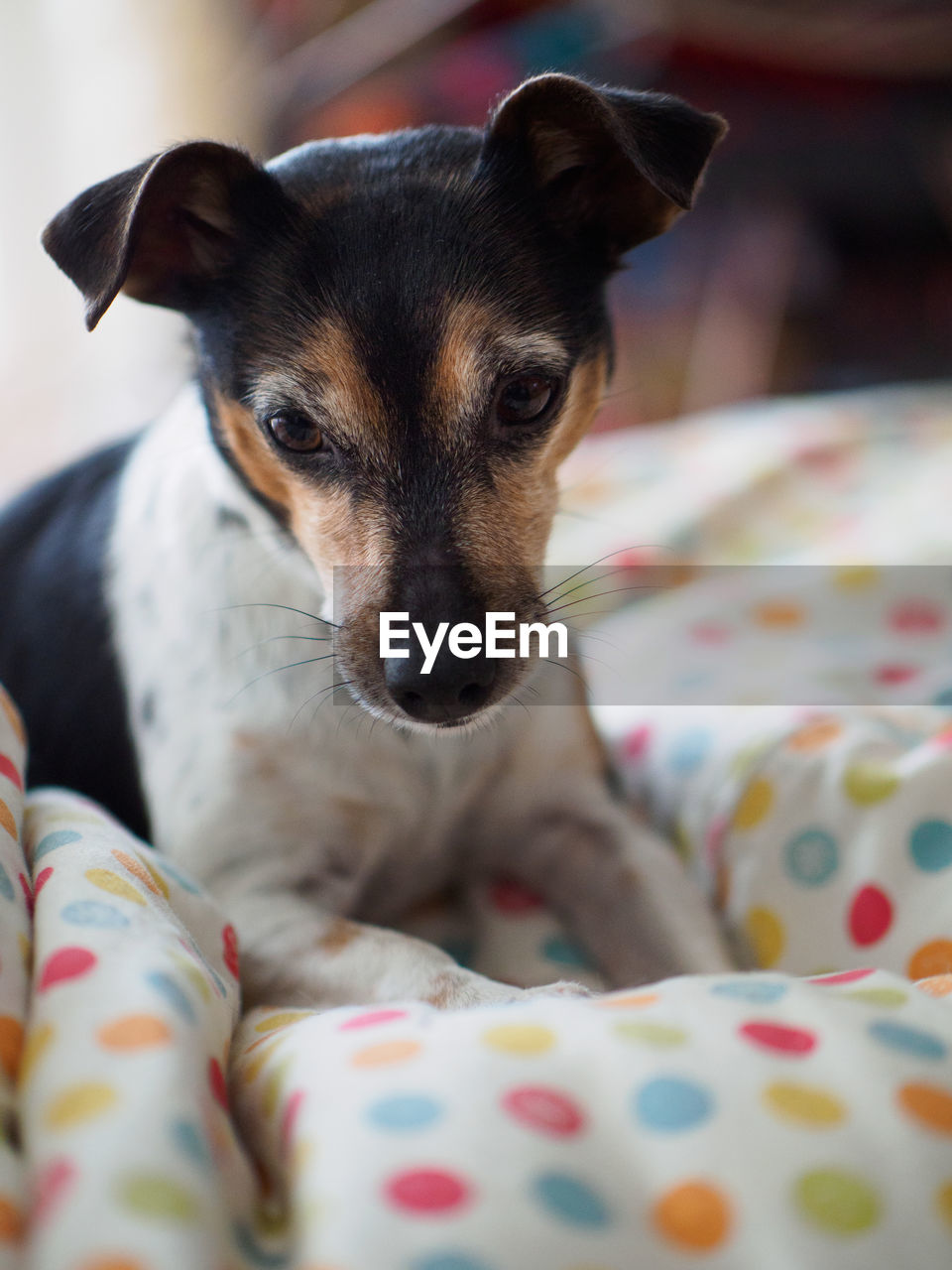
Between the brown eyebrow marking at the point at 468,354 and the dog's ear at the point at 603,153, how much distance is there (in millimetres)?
212

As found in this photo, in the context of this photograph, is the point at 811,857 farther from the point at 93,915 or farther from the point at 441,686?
the point at 93,915

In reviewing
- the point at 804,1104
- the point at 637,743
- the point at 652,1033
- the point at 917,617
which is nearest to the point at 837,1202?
the point at 804,1104

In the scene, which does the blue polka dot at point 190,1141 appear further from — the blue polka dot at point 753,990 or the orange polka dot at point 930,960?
the orange polka dot at point 930,960

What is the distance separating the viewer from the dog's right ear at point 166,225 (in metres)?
1.27

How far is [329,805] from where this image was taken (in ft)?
4.91

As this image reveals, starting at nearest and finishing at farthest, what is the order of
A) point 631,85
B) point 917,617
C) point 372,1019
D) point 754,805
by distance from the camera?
point 372,1019 → point 754,805 → point 917,617 → point 631,85

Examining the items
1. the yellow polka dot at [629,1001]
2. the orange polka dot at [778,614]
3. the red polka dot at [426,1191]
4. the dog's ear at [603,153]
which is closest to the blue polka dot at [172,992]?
the red polka dot at [426,1191]

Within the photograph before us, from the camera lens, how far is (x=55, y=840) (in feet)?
3.75

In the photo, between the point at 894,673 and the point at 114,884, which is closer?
the point at 114,884

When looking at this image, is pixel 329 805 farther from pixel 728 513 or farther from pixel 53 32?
pixel 53 32

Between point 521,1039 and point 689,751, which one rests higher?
point 521,1039

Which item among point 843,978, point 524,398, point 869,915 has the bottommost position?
point 869,915

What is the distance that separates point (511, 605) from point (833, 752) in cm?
50

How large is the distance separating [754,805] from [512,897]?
0.36m
